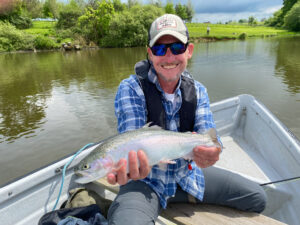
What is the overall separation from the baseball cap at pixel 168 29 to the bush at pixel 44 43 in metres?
51.5

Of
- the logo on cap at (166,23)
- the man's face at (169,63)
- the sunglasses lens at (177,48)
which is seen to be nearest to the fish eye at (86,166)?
the man's face at (169,63)

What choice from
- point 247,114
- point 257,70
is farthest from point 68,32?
point 247,114

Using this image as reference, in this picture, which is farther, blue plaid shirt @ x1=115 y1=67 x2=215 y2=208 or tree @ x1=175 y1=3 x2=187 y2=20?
tree @ x1=175 y1=3 x2=187 y2=20

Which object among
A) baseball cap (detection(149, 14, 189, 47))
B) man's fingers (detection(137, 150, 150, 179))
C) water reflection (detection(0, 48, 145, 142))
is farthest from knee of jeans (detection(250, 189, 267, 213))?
water reflection (detection(0, 48, 145, 142))

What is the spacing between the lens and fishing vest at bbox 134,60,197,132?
2760mm

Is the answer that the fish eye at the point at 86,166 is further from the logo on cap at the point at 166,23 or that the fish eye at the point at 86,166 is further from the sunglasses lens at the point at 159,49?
the logo on cap at the point at 166,23

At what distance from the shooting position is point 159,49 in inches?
106

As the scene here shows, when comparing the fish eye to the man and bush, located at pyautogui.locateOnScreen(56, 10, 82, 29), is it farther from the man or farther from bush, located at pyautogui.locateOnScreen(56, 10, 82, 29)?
bush, located at pyautogui.locateOnScreen(56, 10, 82, 29)

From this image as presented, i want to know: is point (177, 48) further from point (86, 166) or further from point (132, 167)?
point (86, 166)

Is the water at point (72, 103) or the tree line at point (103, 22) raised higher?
the tree line at point (103, 22)

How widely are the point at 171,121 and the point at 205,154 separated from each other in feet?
2.30

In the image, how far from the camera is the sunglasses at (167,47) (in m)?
2.68

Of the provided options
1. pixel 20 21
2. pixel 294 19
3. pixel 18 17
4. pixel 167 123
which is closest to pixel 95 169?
pixel 167 123

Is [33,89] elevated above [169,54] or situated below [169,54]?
below
